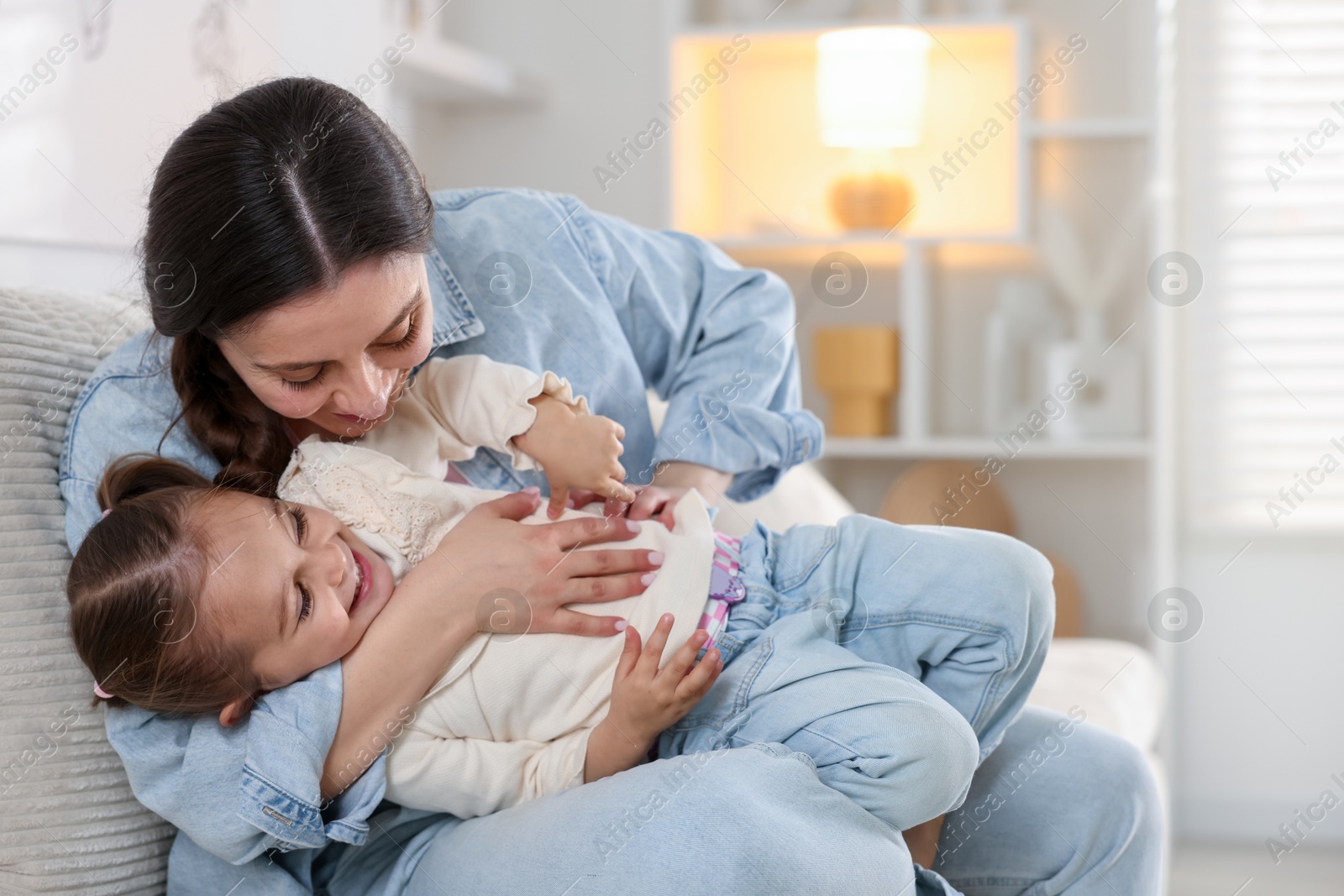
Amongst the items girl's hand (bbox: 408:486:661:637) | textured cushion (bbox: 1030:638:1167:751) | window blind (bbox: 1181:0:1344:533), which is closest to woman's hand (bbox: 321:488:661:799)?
girl's hand (bbox: 408:486:661:637)

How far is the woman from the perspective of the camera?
0.82m

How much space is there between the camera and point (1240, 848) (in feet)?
8.11

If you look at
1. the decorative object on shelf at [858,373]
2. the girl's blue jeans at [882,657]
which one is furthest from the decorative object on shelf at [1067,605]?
the girl's blue jeans at [882,657]

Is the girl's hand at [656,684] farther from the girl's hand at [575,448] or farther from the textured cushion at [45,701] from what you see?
the textured cushion at [45,701]

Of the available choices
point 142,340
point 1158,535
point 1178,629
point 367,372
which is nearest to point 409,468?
point 367,372

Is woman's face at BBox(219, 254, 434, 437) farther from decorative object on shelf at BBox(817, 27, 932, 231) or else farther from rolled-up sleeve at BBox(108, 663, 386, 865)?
decorative object on shelf at BBox(817, 27, 932, 231)

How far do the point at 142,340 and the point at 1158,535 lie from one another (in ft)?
6.41

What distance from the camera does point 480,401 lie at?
101 centimetres

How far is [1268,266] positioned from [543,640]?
82.5 inches

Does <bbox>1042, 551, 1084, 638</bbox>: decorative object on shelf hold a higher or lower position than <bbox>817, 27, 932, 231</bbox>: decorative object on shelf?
lower

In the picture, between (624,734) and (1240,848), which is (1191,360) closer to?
(1240,848)

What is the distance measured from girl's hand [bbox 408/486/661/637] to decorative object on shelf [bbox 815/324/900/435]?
149cm

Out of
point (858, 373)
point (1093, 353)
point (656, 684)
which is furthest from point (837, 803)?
point (1093, 353)

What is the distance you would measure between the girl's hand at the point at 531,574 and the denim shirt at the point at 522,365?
116 millimetres
